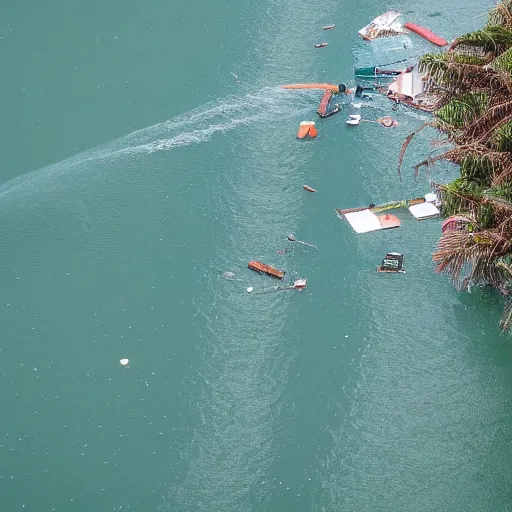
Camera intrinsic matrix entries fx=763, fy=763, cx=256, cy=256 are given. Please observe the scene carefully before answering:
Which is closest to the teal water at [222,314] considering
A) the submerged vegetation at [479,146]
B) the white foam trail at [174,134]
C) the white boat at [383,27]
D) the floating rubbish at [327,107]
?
the white foam trail at [174,134]

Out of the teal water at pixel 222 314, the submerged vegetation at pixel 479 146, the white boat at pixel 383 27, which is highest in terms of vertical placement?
the submerged vegetation at pixel 479 146

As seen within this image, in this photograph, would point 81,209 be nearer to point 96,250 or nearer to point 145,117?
point 96,250

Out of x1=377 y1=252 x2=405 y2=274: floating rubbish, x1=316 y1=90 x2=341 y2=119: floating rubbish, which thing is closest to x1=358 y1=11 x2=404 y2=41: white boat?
x1=316 y1=90 x2=341 y2=119: floating rubbish

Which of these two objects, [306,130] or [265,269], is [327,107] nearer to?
[306,130]

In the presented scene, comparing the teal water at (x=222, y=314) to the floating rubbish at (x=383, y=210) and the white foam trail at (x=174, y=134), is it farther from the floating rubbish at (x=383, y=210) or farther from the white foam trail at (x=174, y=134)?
the floating rubbish at (x=383, y=210)

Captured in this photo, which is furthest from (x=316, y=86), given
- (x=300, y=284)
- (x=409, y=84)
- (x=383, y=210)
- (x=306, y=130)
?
(x=300, y=284)

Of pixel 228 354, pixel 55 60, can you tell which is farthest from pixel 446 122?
pixel 55 60

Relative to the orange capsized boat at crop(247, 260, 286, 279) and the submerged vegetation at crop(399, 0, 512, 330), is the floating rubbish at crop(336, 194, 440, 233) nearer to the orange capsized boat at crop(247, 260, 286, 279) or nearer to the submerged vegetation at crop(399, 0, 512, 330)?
the orange capsized boat at crop(247, 260, 286, 279)

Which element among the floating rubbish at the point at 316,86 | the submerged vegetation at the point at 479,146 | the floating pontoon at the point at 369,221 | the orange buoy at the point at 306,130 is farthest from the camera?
the floating rubbish at the point at 316,86
